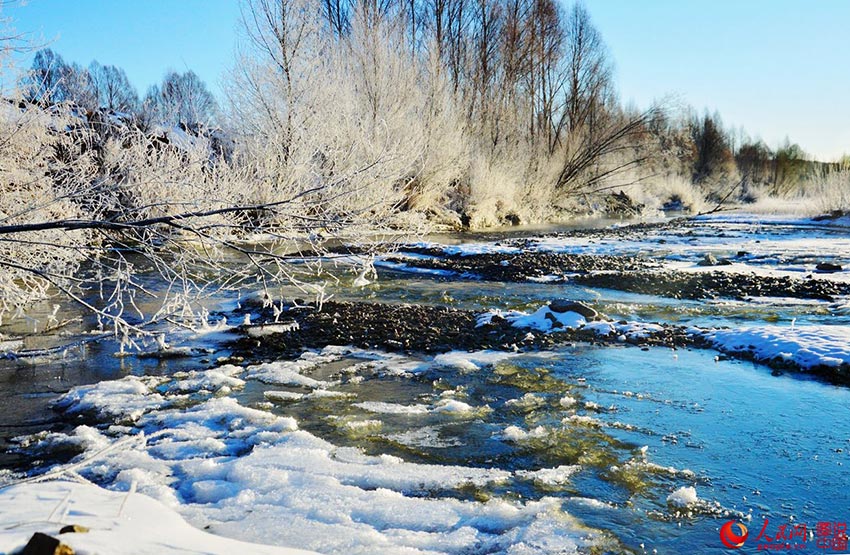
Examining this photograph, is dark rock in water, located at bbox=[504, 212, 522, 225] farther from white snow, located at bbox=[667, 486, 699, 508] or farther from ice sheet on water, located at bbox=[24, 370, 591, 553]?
white snow, located at bbox=[667, 486, 699, 508]

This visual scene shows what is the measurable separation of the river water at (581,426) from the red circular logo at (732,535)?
0.04 m

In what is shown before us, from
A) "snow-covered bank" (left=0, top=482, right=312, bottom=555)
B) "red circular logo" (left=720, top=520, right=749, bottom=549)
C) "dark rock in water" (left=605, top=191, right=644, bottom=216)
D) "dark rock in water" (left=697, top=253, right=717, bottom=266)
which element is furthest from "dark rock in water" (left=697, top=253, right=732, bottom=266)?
"dark rock in water" (left=605, top=191, right=644, bottom=216)

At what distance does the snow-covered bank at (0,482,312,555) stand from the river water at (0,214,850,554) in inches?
12.9

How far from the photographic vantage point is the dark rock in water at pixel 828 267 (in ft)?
42.1

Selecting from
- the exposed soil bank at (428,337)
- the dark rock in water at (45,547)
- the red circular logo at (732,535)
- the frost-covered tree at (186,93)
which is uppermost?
the frost-covered tree at (186,93)

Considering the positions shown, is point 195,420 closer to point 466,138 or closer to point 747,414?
point 747,414

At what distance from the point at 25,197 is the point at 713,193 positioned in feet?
145

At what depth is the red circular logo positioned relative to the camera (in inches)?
132

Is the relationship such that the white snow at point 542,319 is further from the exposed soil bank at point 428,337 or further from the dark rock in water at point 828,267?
the dark rock in water at point 828,267

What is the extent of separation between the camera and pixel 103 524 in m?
2.80

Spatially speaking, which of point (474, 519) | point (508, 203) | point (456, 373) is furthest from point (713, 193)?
→ point (474, 519)

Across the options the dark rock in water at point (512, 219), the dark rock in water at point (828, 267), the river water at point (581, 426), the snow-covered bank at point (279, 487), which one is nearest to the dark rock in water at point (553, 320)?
the river water at point (581, 426)

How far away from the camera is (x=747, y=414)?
17.3 ft

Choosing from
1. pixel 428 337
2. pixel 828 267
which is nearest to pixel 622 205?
pixel 828 267
